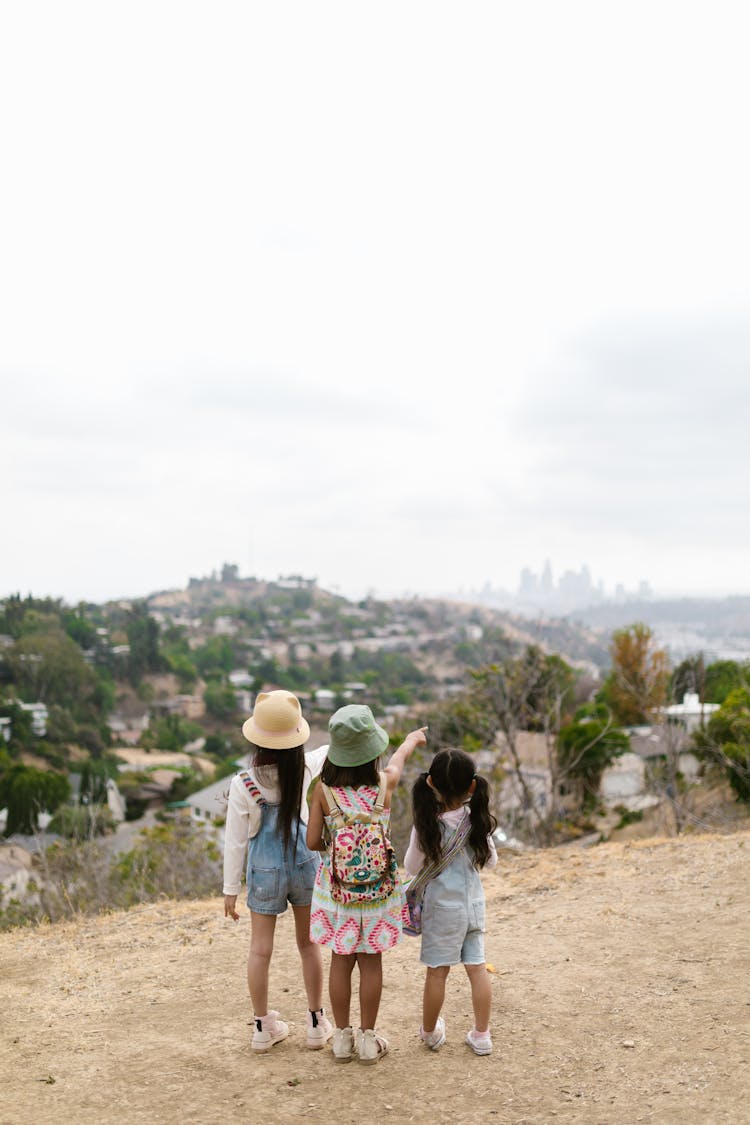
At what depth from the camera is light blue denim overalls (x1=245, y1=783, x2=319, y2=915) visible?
323cm

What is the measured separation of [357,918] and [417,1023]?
1.01m

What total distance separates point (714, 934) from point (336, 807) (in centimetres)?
278

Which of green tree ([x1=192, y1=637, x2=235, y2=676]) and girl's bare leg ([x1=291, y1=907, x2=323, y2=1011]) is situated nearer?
girl's bare leg ([x1=291, y1=907, x2=323, y2=1011])

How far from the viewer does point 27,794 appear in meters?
29.0

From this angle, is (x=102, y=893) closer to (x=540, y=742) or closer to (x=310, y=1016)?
(x=310, y=1016)

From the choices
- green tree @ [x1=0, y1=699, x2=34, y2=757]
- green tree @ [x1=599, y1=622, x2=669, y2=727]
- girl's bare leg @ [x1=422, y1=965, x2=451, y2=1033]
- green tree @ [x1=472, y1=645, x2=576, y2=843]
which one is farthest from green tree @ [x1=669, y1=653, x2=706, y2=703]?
green tree @ [x1=0, y1=699, x2=34, y2=757]

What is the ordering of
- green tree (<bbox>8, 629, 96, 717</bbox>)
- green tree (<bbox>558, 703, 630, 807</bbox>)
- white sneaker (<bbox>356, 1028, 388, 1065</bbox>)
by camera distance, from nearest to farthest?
white sneaker (<bbox>356, 1028, 388, 1065</bbox>) → green tree (<bbox>558, 703, 630, 807</bbox>) → green tree (<bbox>8, 629, 96, 717</bbox>)

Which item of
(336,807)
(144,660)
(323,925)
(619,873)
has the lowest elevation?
(144,660)

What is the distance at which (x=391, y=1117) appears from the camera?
2895 mm

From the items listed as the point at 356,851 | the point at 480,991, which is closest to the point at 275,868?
the point at 356,851

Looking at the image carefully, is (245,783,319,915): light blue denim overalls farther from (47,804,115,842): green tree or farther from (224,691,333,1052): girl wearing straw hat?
(47,804,115,842): green tree

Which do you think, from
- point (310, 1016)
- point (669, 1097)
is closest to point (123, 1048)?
point (310, 1016)

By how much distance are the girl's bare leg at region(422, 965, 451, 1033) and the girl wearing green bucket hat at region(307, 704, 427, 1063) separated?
21 cm

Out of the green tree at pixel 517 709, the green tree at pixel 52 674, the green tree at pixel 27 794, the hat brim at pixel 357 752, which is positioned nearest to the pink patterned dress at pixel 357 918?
the hat brim at pixel 357 752
